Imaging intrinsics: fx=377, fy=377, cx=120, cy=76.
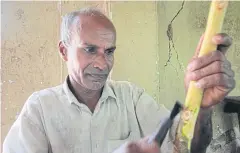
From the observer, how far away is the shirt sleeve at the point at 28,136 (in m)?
1.27

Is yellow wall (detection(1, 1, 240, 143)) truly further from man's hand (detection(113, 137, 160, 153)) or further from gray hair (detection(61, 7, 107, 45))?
man's hand (detection(113, 137, 160, 153))

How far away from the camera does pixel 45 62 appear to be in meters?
1.96

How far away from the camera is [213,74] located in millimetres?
808

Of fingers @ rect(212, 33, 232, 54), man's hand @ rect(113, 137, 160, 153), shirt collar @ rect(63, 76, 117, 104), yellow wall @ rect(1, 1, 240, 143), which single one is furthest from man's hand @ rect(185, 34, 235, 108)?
yellow wall @ rect(1, 1, 240, 143)

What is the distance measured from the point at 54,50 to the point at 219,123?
95cm

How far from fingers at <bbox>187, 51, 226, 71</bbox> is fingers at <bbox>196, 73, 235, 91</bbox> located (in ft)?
0.10

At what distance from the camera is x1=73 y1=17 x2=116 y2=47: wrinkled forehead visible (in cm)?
129

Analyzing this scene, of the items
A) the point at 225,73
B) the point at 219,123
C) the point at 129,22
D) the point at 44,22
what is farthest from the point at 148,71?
the point at 225,73

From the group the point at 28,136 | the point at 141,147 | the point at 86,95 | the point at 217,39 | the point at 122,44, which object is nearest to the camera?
the point at 217,39

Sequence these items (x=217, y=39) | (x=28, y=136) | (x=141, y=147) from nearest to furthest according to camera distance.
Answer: (x=217, y=39)
(x=141, y=147)
(x=28, y=136)

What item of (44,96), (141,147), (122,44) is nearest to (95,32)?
(44,96)

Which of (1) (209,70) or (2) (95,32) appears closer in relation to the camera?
(1) (209,70)

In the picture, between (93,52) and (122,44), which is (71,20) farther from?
(122,44)

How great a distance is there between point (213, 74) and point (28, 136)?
0.72 metres
